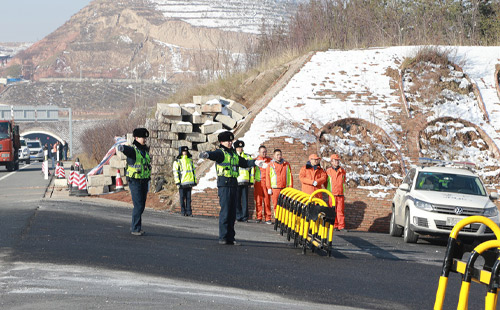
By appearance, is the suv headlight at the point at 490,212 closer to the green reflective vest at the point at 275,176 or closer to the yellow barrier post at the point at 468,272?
the green reflective vest at the point at 275,176

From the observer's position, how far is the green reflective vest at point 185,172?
20.8 meters

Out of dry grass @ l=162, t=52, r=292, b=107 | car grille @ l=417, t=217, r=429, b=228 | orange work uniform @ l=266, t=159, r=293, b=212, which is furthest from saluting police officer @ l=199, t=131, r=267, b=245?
dry grass @ l=162, t=52, r=292, b=107

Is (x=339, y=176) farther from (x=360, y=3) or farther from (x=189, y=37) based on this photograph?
(x=189, y=37)

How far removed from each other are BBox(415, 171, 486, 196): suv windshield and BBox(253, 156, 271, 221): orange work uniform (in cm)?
420

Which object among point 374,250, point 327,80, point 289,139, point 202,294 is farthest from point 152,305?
point 327,80

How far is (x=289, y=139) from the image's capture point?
24.2m

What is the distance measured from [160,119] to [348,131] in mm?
6526

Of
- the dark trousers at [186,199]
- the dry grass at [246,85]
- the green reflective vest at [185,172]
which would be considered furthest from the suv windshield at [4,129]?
the green reflective vest at [185,172]

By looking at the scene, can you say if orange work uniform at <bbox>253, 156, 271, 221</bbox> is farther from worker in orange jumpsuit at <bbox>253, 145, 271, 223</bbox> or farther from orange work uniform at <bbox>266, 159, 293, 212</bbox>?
orange work uniform at <bbox>266, 159, 293, 212</bbox>

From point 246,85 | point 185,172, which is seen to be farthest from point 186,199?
point 246,85

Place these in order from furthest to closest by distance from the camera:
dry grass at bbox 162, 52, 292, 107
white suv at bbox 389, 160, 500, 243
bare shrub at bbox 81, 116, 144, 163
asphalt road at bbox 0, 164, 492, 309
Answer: bare shrub at bbox 81, 116, 144, 163
dry grass at bbox 162, 52, 292, 107
white suv at bbox 389, 160, 500, 243
asphalt road at bbox 0, 164, 492, 309

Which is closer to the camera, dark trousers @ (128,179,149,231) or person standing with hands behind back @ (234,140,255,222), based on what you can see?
dark trousers @ (128,179,149,231)

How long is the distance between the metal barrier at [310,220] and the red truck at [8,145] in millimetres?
33721

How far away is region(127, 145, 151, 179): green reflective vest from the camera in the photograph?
14789 mm
